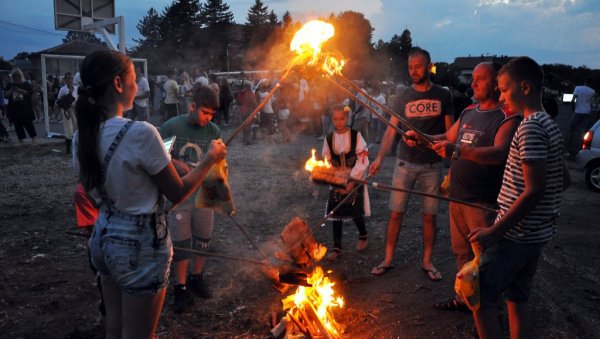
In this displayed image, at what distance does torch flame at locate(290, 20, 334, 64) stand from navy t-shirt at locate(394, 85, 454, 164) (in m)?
1.44

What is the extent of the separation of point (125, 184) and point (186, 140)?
2.01 meters

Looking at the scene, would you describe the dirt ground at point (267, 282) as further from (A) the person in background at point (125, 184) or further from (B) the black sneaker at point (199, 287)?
(A) the person in background at point (125, 184)

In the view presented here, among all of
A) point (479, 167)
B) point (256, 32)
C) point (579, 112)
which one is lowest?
point (479, 167)

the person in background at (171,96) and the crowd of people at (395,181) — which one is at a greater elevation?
the person in background at (171,96)

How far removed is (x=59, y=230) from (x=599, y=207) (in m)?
9.02

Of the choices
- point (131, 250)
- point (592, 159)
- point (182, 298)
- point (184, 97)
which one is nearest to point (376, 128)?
point (592, 159)

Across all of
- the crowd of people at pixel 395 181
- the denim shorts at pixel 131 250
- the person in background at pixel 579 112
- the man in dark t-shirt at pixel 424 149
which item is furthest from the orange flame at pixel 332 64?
the person in background at pixel 579 112

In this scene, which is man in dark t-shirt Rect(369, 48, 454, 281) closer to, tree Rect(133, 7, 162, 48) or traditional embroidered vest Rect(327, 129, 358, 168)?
traditional embroidered vest Rect(327, 129, 358, 168)

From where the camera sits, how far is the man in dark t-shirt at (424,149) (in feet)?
15.3

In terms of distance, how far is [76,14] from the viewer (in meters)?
14.7

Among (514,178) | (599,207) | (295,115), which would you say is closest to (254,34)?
(295,115)

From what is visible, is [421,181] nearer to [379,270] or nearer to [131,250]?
A: [379,270]

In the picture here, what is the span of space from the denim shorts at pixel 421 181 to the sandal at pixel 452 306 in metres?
0.98

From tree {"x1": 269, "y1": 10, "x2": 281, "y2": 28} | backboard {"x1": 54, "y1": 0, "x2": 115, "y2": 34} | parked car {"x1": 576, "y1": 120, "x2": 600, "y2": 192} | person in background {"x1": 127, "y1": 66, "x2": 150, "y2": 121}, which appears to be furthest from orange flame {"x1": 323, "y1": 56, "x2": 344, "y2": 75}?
tree {"x1": 269, "y1": 10, "x2": 281, "y2": 28}
